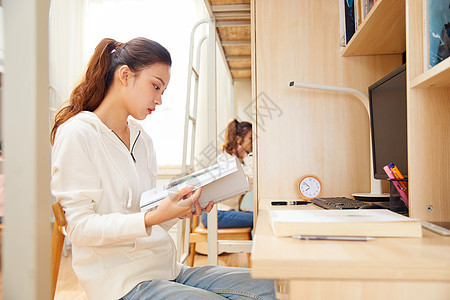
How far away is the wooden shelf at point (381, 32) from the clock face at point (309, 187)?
1.68 ft

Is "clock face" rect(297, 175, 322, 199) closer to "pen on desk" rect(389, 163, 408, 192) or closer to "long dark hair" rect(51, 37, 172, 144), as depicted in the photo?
"pen on desk" rect(389, 163, 408, 192)

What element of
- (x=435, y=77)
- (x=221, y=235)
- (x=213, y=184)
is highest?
(x=435, y=77)

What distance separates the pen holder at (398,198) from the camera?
98 cm

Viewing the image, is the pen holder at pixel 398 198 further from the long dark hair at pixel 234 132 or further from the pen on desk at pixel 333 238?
the long dark hair at pixel 234 132

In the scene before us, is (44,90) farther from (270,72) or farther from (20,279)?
(270,72)

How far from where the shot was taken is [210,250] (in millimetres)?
2131

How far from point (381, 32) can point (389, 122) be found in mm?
314

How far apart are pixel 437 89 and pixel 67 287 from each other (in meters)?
2.27

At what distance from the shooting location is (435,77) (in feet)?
2.54

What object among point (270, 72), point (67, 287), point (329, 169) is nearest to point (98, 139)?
point (270, 72)

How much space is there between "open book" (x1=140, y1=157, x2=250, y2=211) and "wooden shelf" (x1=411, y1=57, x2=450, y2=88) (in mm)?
452

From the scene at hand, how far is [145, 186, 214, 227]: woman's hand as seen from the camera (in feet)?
3.00

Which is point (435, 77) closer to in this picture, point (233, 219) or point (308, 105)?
point (308, 105)

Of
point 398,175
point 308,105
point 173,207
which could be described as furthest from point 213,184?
point 308,105
